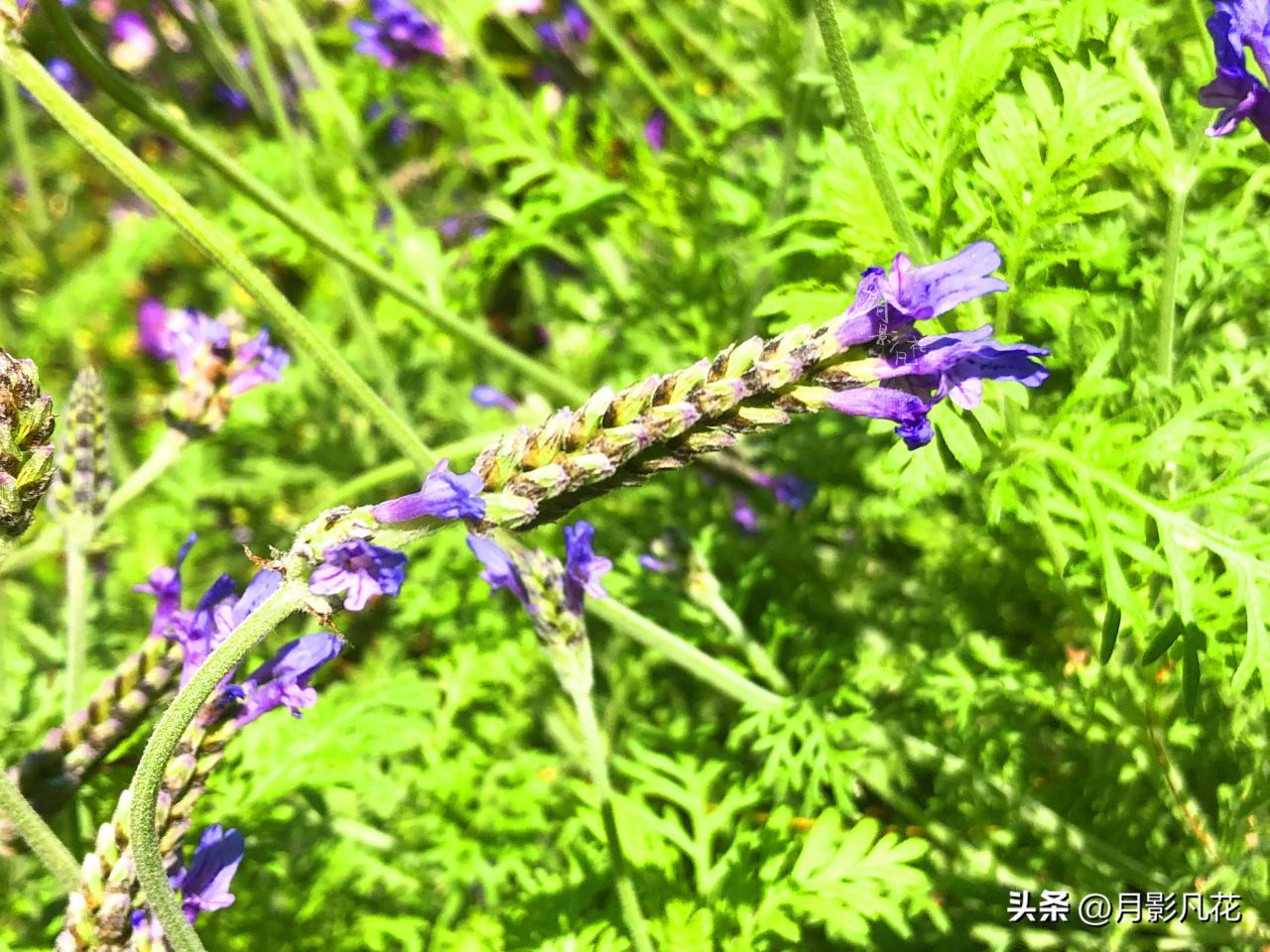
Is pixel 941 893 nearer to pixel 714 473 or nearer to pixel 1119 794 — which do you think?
pixel 1119 794

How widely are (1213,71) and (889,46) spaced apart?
4.80 ft

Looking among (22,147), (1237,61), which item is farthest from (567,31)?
(1237,61)

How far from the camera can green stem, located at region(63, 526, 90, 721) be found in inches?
66.6

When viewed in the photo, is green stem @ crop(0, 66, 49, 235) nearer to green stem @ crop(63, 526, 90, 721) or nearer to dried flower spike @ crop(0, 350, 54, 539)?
green stem @ crop(63, 526, 90, 721)

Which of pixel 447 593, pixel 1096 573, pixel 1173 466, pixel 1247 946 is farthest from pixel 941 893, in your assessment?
pixel 447 593

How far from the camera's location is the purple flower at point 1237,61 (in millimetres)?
1182

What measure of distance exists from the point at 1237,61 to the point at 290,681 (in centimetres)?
129

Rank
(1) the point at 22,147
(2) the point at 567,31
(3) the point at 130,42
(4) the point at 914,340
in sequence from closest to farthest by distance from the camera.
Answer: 1. (4) the point at 914,340
2. (1) the point at 22,147
3. (2) the point at 567,31
4. (3) the point at 130,42

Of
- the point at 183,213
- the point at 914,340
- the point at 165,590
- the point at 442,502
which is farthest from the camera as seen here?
the point at 165,590

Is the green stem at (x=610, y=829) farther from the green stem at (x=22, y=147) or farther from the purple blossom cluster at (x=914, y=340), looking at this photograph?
the green stem at (x=22, y=147)

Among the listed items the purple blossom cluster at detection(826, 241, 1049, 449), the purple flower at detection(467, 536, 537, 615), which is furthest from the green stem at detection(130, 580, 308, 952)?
Answer: the purple blossom cluster at detection(826, 241, 1049, 449)

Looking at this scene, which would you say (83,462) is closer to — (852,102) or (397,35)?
(852,102)

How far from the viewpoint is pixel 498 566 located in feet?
4.32

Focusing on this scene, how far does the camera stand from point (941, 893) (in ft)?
7.22
